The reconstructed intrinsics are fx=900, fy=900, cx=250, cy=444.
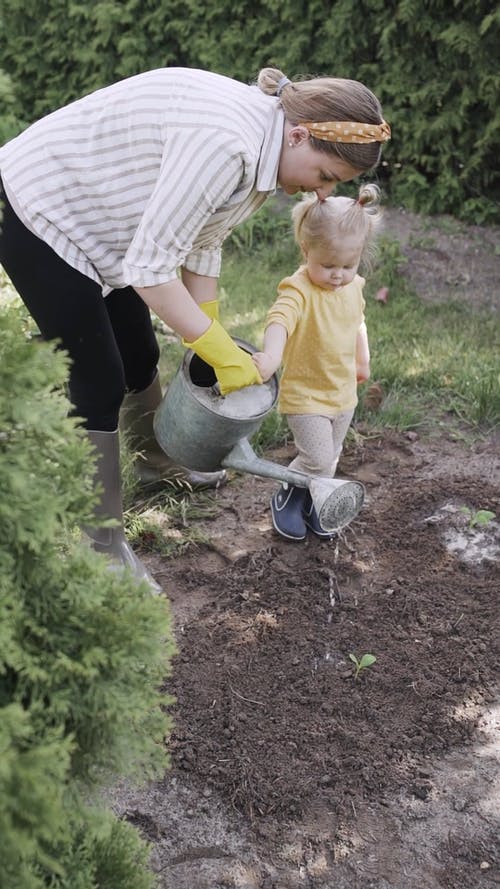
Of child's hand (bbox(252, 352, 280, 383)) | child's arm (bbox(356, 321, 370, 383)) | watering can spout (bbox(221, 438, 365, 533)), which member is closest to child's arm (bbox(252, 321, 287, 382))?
child's hand (bbox(252, 352, 280, 383))

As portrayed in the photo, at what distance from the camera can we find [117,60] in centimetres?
684

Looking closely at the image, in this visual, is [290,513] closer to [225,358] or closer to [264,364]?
[264,364]

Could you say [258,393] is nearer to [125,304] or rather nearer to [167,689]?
[125,304]

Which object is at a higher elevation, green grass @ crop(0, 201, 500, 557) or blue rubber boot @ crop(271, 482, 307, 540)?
blue rubber boot @ crop(271, 482, 307, 540)

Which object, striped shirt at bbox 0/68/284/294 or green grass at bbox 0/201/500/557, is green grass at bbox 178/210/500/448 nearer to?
green grass at bbox 0/201/500/557

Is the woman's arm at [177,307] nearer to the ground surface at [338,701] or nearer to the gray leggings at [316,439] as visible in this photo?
the gray leggings at [316,439]

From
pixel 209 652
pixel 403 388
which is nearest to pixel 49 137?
pixel 209 652

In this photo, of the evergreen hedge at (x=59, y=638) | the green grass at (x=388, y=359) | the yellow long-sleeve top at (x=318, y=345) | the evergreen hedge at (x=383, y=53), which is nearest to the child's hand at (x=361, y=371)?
the yellow long-sleeve top at (x=318, y=345)

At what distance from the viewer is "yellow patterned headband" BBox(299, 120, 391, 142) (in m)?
2.29

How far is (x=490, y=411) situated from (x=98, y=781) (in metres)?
2.94

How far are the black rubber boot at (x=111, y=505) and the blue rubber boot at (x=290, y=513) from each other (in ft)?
1.72

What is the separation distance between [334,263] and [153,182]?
0.77 meters

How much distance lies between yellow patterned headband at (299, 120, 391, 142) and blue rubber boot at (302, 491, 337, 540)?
1.39 metres

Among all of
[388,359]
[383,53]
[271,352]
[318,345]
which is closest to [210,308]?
[271,352]
